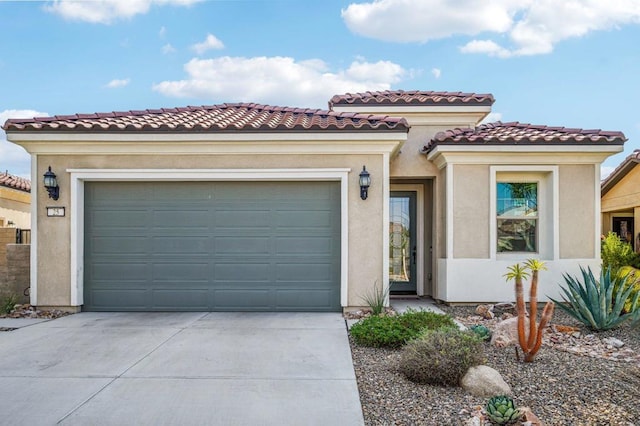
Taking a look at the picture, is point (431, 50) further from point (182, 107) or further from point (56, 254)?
point (56, 254)

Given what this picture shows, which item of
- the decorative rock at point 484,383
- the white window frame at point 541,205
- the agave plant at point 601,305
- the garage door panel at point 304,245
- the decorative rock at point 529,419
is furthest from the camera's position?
the white window frame at point 541,205

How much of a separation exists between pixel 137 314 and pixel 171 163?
3.05 meters

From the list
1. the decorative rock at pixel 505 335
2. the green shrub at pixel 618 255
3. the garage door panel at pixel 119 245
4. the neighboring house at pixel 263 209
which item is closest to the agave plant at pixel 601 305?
the decorative rock at pixel 505 335

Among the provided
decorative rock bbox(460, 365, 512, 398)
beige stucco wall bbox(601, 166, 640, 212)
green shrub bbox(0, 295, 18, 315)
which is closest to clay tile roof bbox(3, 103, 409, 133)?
green shrub bbox(0, 295, 18, 315)

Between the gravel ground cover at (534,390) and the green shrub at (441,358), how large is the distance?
111 millimetres

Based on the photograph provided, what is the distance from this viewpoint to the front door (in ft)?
36.1

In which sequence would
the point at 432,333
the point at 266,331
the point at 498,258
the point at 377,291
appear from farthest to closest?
the point at 498,258, the point at 377,291, the point at 266,331, the point at 432,333

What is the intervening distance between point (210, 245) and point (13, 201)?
12.4 meters

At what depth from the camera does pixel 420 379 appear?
480 centimetres

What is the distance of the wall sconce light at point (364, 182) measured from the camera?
8328mm

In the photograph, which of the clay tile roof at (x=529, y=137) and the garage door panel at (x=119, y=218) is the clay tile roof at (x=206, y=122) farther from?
the garage door panel at (x=119, y=218)

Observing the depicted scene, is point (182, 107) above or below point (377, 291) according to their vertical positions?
above

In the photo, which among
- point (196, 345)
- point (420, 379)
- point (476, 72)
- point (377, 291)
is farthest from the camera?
point (476, 72)

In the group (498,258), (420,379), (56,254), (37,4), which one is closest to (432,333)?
(420,379)
